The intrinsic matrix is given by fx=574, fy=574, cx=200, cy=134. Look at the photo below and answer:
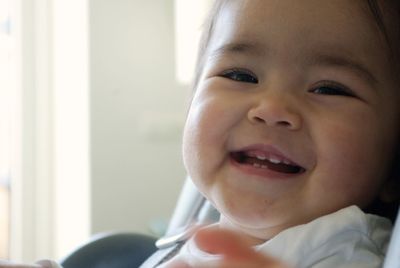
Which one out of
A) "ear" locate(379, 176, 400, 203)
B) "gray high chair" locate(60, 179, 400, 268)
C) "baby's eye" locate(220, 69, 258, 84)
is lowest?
"gray high chair" locate(60, 179, 400, 268)

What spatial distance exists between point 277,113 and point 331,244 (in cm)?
14

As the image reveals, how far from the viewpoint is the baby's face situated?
0.59 meters

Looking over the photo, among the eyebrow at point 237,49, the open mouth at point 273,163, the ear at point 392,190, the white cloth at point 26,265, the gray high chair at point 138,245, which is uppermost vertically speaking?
the eyebrow at point 237,49

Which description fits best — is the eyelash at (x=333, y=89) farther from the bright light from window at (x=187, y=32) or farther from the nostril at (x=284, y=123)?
Answer: the bright light from window at (x=187, y=32)

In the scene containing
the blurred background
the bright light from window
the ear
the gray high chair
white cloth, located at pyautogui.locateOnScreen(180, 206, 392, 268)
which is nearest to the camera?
white cloth, located at pyautogui.locateOnScreen(180, 206, 392, 268)

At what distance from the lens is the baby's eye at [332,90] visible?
61 centimetres

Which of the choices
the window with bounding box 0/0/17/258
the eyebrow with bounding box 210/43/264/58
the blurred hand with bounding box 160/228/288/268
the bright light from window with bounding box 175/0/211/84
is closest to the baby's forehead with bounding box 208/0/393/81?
the eyebrow with bounding box 210/43/264/58

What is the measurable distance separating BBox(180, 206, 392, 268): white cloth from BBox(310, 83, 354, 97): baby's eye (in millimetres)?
122

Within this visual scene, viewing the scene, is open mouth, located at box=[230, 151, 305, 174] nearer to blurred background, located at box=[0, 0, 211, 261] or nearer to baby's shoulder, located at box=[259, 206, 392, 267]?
baby's shoulder, located at box=[259, 206, 392, 267]

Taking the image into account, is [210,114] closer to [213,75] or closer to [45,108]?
[213,75]

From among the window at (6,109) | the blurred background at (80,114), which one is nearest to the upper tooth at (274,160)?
the blurred background at (80,114)

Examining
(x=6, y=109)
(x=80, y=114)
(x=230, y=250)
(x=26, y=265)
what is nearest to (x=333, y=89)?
(x=230, y=250)

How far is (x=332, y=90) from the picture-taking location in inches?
24.1

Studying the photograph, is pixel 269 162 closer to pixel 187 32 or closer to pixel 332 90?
pixel 332 90
